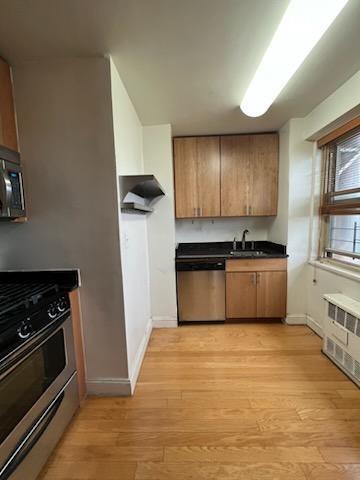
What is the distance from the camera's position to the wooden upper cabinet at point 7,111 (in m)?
1.43

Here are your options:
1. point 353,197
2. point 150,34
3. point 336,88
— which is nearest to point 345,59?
point 336,88

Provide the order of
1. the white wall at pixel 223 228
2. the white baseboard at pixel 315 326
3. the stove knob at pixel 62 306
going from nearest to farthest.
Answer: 1. the stove knob at pixel 62 306
2. the white baseboard at pixel 315 326
3. the white wall at pixel 223 228

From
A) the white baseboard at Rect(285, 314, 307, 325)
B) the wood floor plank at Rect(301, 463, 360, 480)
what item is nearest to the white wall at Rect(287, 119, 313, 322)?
the white baseboard at Rect(285, 314, 307, 325)

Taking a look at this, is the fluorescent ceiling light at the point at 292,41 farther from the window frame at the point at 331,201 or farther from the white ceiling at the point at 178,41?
the window frame at the point at 331,201

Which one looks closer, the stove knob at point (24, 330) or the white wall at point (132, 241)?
the stove knob at point (24, 330)

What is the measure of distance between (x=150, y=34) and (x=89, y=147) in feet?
2.55

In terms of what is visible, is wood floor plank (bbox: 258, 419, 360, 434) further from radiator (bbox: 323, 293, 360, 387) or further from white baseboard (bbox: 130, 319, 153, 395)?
white baseboard (bbox: 130, 319, 153, 395)

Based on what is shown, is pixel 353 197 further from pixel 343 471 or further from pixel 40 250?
pixel 40 250

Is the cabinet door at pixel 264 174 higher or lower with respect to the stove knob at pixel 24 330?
higher

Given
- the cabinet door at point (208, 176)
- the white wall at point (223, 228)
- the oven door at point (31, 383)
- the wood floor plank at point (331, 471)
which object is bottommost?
the wood floor plank at point (331, 471)

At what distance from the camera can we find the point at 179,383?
1856mm

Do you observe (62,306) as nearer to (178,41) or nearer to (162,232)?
(162,232)

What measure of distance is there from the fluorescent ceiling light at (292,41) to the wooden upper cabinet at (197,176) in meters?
1.07

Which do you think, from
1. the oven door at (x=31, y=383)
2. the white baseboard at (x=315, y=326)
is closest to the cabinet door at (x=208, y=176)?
the white baseboard at (x=315, y=326)
